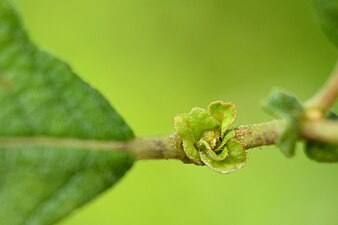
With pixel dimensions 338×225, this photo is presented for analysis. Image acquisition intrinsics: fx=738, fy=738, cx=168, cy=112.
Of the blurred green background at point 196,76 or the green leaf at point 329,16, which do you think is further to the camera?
the blurred green background at point 196,76

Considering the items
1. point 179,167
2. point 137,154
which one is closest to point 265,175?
point 179,167

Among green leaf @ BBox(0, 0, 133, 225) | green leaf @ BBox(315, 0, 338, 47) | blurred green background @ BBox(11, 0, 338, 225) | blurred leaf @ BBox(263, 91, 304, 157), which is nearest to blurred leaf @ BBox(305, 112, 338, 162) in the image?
blurred leaf @ BBox(263, 91, 304, 157)

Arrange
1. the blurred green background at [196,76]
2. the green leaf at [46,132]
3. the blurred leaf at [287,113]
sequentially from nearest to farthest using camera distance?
1. the blurred leaf at [287,113]
2. the green leaf at [46,132]
3. the blurred green background at [196,76]

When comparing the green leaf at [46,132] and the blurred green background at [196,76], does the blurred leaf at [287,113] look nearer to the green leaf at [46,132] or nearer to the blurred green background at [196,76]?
the green leaf at [46,132]

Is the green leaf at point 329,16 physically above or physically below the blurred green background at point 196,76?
below

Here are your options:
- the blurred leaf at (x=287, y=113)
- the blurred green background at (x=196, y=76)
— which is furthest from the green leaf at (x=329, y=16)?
the blurred green background at (x=196, y=76)

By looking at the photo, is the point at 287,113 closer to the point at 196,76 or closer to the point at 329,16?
the point at 329,16

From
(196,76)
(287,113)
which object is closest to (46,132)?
(287,113)
